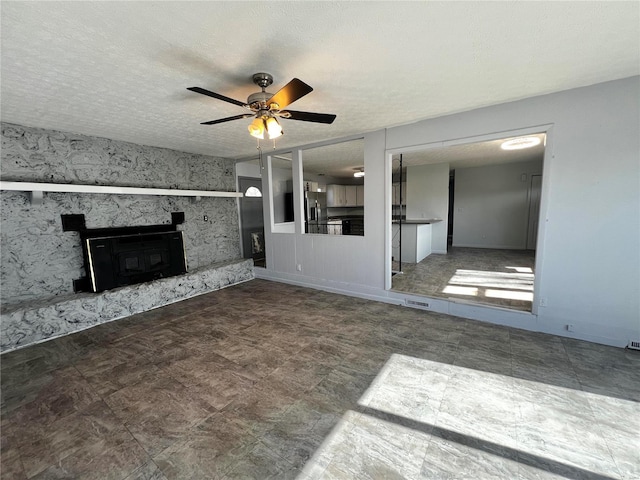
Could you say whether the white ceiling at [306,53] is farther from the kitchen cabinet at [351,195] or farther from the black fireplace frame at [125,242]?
the kitchen cabinet at [351,195]

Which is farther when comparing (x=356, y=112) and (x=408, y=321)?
(x=408, y=321)

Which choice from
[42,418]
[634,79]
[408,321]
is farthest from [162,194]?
[634,79]

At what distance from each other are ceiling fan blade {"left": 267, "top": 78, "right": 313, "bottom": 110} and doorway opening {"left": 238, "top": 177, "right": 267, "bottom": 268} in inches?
163

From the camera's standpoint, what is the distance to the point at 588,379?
213 centimetres

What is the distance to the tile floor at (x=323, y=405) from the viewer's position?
58.6 inches

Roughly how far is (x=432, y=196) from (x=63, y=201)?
7706mm

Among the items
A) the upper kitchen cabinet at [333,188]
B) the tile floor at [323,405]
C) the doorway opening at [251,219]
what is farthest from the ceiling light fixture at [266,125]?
the doorway opening at [251,219]

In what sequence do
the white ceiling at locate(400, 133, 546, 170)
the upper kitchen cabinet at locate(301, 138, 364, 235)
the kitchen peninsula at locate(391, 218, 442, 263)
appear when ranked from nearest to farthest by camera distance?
the white ceiling at locate(400, 133, 546, 170) → the upper kitchen cabinet at locate(301, 138, 364, 235) → the kitchen peninsula at locate(391, 218, 442, 263)

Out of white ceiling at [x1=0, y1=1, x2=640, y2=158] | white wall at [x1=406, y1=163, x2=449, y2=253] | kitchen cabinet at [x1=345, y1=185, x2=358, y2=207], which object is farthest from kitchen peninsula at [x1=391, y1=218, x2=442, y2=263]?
white ceiling at [x1=0, y1=1, x2=640, y2=158]

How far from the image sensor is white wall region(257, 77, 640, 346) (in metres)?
2.48

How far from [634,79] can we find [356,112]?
258 cm

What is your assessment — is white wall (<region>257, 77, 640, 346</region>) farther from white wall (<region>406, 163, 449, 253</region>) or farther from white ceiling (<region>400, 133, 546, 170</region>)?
white wall (<region>406, 163, 449, 253</region>)

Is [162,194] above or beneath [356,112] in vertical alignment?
beneath

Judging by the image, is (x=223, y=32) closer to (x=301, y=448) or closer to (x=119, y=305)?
(x=301, y=448)
